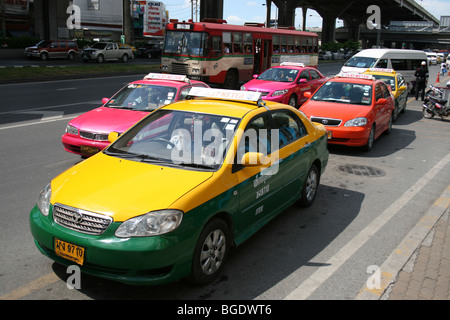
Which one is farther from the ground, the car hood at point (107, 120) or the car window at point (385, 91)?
the car window at point (385, 91)

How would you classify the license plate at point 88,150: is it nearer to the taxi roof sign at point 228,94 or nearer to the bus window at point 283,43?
the taxi roof sign at point 228,94

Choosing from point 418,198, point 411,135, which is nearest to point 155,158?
point 418,198

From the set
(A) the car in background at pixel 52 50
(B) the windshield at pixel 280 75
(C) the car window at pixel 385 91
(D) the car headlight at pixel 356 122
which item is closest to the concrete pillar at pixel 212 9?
(A) the car in background at pixel 52 50

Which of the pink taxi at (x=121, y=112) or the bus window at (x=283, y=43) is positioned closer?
the pink taxi at (x=121, y=112)

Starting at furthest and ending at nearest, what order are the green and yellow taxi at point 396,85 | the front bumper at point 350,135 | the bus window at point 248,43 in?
1. the bus window at point 248,43
2. the green and yellow taxi at point 396,85
3. the front bumper at point 350,135

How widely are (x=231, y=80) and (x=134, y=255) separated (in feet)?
62.1

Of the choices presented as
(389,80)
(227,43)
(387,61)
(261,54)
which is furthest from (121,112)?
(387,61)

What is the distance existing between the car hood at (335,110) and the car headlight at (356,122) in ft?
0.30

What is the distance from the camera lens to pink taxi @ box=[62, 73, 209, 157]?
7824 millimetres

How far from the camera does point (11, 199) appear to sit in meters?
6.31

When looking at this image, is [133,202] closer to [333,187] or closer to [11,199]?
[11,199]

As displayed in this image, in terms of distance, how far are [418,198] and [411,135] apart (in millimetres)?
6116

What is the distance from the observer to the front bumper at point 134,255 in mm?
3697

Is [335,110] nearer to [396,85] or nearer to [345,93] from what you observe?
[345,93]
